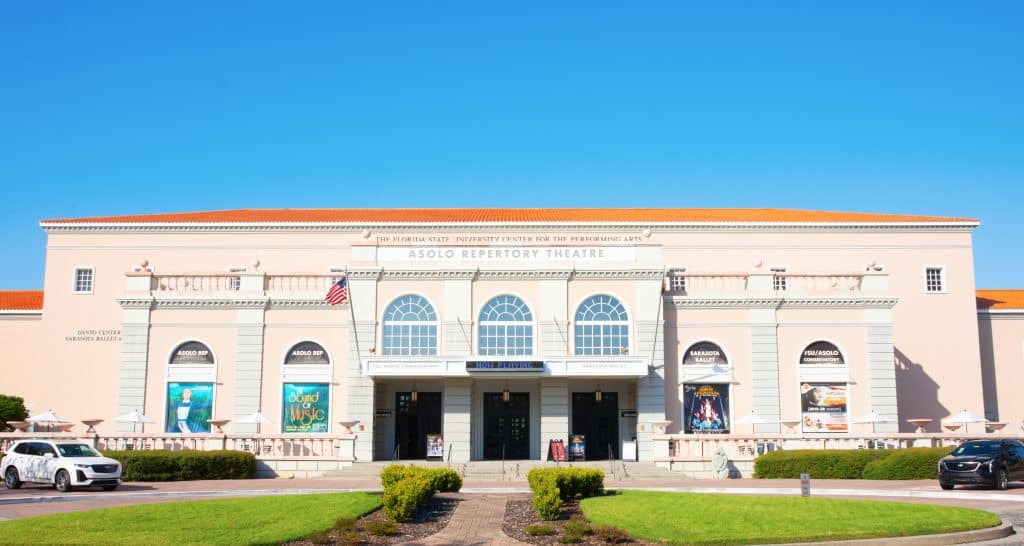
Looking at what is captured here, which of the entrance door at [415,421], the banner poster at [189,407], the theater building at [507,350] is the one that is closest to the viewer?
the theater building at [507,350]

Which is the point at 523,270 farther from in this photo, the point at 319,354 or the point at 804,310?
the point at 804,310

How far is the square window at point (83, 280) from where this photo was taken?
49.4 metres

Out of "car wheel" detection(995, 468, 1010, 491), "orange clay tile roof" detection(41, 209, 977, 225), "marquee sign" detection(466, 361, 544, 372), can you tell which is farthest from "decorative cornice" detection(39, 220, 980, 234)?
"car wheel" detection(995, 468, 1010, 491)

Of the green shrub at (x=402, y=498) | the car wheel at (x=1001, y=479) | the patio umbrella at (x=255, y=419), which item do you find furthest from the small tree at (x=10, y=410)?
the car wheel at (x=1001, y=479)

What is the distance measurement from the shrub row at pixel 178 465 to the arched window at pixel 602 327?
46.1ft

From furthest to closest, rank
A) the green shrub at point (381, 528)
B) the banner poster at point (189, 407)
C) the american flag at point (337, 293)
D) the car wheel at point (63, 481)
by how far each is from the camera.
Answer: the banner poster at point (189, 407) < the american flag at point (337, 293) < the car wheel at point (63, 481) < the green shrub at point (381, 528)

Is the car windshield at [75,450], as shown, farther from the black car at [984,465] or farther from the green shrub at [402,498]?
the black car at [984,465]

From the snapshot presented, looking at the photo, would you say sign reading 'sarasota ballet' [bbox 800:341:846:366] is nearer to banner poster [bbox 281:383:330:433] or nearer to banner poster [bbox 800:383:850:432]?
banner poster [bbox 800:383:850:432]

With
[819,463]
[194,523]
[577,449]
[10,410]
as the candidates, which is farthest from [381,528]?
[10,410]

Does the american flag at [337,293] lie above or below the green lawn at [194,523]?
above

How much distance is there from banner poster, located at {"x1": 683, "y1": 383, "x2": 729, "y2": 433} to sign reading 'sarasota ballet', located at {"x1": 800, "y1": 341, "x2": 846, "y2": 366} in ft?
12.0

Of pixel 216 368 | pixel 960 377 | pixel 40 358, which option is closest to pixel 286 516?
pixel 216 368

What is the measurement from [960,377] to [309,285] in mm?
32043

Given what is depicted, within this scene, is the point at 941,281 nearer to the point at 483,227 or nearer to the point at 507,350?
the point at 483,227
